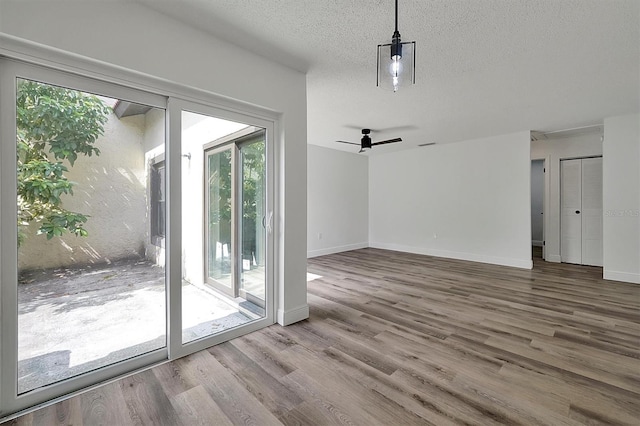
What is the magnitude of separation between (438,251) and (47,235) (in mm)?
6614

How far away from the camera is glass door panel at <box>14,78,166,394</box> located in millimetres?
1715

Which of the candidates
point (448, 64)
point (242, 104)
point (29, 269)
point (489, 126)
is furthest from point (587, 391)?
point (489, 126)

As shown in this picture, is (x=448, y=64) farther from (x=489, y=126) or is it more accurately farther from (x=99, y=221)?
(x=99, y=221)

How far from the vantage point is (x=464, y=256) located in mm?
6102

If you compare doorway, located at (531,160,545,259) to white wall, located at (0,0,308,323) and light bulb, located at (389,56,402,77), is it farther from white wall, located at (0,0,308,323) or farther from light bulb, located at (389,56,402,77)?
light bulb, located at (389,56,402,77)

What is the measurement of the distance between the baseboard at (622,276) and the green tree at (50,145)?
22.5 ft

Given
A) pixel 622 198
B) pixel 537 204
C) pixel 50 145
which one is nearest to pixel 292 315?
pixel 50 145

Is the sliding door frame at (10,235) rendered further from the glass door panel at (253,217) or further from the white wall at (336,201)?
the white wall at (336,201)

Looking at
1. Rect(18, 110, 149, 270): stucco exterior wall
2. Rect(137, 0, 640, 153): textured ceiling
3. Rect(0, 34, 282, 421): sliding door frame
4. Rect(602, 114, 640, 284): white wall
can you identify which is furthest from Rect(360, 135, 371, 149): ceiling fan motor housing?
Rect(602, 114, 640, 284): white wall

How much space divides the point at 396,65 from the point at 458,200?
5.46m

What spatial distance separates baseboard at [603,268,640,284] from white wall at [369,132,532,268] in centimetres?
103

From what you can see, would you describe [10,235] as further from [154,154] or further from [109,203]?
[154,154]

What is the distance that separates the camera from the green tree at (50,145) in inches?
66.0

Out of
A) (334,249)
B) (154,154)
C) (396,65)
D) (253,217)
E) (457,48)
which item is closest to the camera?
(396,65)
